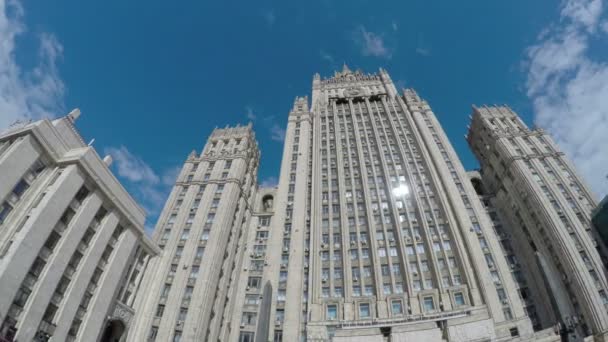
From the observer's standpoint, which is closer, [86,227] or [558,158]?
[86,227]

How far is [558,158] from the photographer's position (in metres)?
51.4

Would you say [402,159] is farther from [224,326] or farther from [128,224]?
[128,224]

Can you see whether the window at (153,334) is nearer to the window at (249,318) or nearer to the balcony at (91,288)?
the balcony at (91,288)

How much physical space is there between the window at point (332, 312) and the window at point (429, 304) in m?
10.4

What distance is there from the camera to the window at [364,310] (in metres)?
38.5

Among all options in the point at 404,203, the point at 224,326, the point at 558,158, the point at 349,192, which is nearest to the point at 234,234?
the point at 224,326

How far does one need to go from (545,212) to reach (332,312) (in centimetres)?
3094

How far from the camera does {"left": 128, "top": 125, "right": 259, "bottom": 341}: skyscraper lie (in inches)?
1610

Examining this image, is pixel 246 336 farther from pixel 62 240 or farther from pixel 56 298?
pixel 62 240

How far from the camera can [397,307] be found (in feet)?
126

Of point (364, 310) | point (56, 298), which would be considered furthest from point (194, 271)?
point (364, 310)

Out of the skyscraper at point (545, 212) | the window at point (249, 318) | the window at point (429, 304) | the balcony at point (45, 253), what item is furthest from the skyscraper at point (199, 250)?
the skyscraper at point (545, 212)

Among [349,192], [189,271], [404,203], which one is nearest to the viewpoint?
[189,271]

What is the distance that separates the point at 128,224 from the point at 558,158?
6441 cm
